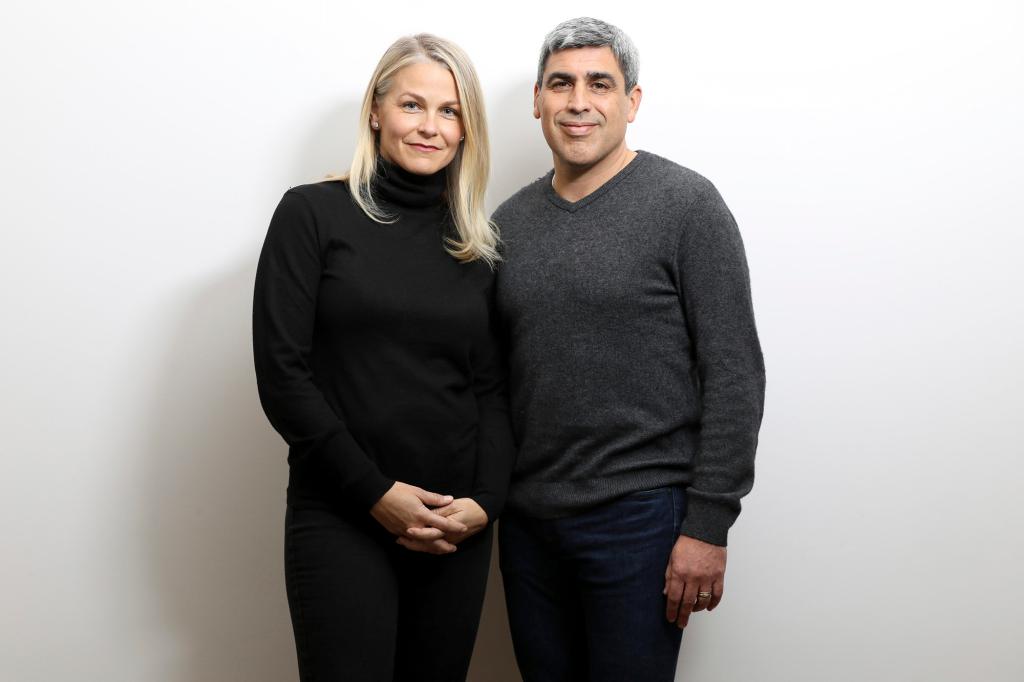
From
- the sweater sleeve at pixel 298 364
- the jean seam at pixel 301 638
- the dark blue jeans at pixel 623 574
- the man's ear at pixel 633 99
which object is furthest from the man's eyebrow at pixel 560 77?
the jean seam at pixel 301 638

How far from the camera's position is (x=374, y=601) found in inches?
60.4

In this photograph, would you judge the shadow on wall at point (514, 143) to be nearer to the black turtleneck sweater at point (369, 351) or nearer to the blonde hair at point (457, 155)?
the blonde hair at point (457, 155)

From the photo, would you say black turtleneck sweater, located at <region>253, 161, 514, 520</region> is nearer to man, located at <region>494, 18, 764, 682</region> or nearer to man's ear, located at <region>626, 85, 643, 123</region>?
man, located at <region>494, 18, 764, 682</region>

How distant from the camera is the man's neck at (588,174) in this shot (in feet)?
→ 5.77

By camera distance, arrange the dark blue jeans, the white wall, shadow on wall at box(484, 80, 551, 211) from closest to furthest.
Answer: the dark blue jeans < the white wall < shadow on wall at box(484, 80, 551, 211)

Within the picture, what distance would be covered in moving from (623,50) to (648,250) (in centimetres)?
40

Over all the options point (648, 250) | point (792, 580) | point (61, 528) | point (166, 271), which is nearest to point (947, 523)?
point (792, 580)

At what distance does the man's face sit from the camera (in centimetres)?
172

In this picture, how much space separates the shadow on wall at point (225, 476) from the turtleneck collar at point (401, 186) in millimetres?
494

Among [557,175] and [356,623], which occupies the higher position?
[557,175]

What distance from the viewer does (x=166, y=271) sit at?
211cm

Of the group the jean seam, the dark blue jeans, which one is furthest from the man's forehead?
the jean seam

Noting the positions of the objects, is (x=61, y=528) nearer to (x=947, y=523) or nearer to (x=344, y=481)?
(x=344, y=481)

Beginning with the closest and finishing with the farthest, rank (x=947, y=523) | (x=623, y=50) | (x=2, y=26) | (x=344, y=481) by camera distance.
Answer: (x=344, y=481) → (x=623, y=50) → (x=2, y=26) → (x=947, y=523)
